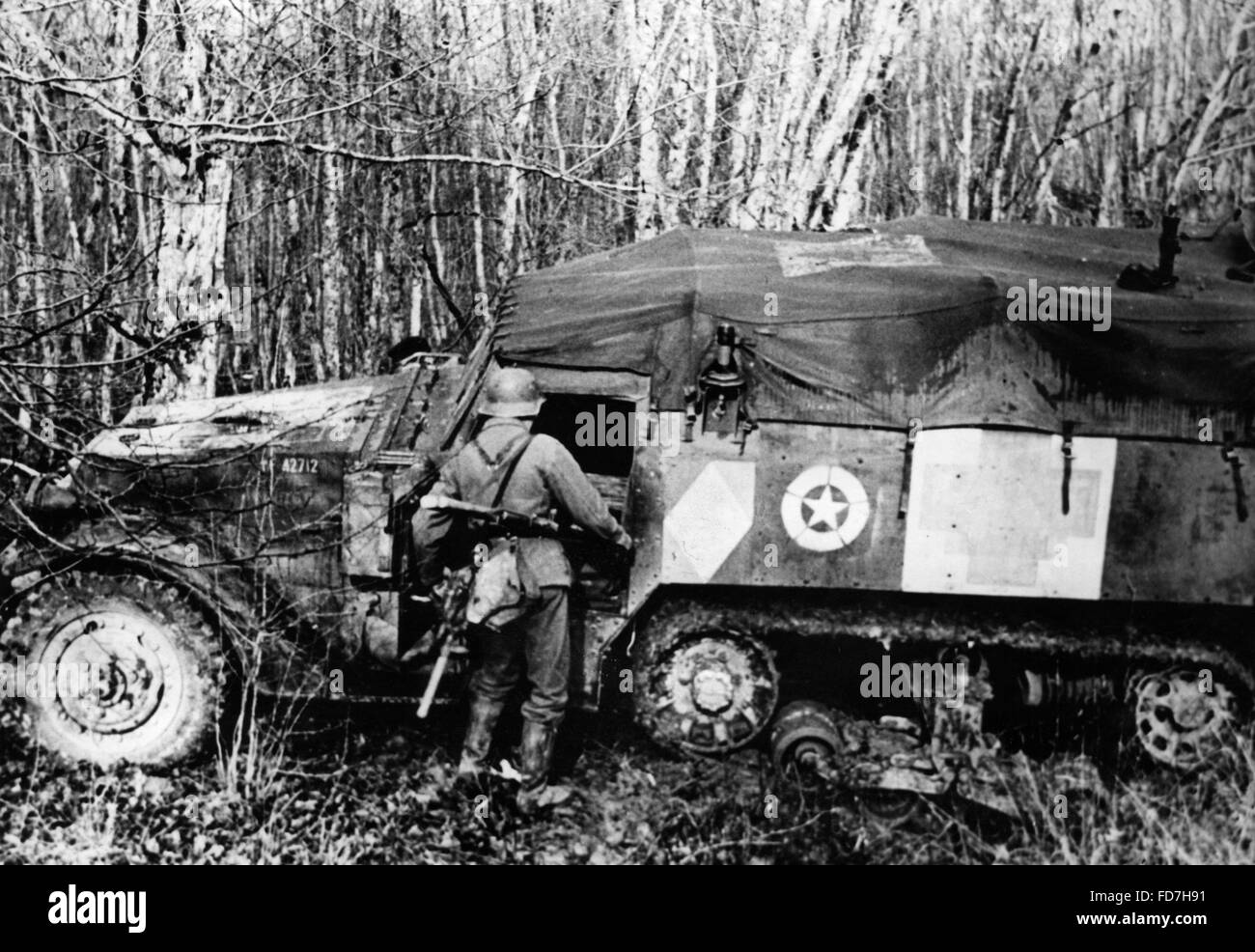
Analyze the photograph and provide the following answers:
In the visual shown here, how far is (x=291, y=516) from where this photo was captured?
5113mm

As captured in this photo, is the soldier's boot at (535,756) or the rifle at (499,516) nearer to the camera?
the rifle at (499,516)

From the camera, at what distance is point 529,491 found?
4.79 meters

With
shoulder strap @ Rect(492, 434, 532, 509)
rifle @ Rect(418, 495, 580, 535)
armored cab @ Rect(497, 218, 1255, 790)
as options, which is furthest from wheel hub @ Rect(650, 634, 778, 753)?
shoulder strap @ Rect(492, 434, 532, 509)

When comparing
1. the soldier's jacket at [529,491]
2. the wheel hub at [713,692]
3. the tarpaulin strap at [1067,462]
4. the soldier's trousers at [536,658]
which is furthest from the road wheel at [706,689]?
the tarpaulin strap at [1067,462]

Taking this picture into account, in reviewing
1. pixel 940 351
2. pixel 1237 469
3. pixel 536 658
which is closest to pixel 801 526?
pixel 940 351

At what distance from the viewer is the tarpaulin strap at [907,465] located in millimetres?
4793

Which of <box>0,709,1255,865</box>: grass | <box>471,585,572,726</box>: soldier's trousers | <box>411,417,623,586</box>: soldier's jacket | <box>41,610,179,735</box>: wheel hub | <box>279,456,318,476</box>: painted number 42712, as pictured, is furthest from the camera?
<box>279,456,318,476</box>: painted number 42712

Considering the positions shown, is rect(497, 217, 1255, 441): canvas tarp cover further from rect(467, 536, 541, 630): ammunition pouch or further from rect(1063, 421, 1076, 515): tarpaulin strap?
rect(467, 536, 541, 630): ammunition pouch

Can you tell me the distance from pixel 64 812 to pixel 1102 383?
437cm

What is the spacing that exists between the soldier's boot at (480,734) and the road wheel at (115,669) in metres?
1.05

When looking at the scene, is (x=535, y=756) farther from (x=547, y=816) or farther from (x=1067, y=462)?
(x=1067, y=462)

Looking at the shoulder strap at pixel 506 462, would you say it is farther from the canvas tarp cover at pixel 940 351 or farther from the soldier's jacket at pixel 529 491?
the canvas tarp cover at pixel 940 351

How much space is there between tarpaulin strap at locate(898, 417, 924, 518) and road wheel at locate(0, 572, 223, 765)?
2832 millimetres

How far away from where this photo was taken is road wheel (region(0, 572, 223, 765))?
194 inches
